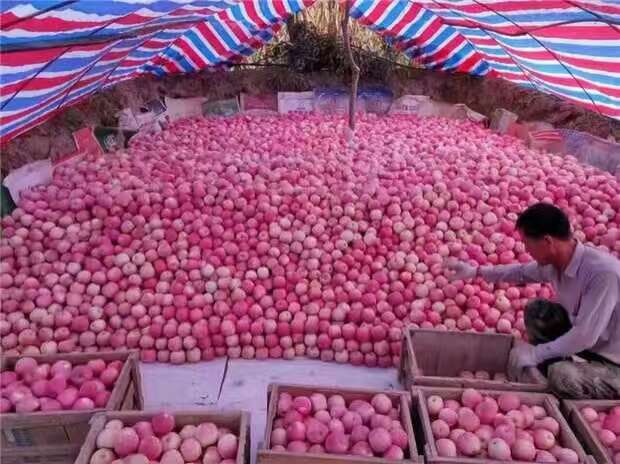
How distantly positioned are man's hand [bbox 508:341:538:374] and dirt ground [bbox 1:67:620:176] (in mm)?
4158

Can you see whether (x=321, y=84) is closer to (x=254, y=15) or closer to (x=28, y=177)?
(x=254, y=15)

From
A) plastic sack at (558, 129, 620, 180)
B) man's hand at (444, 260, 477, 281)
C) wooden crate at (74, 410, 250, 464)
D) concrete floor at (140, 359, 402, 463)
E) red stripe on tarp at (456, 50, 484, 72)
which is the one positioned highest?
red stripe on tarp at (456, 50, 484, 72)

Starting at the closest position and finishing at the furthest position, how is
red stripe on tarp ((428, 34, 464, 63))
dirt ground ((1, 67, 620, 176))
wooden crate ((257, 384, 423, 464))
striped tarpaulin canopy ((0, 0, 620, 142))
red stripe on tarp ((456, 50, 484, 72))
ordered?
wooden crate ((257, 384, 423, 464)) < striped tarpaulin canopy ((0, 0, 620, 142)) < dirt ground ((1, 67, 620, 176)) < red stripe on tarp ((428, 34, 464, 63)) < red stripe on tarp ((456, 50, 484, 72))

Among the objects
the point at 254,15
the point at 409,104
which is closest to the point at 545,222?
the point at 254,15

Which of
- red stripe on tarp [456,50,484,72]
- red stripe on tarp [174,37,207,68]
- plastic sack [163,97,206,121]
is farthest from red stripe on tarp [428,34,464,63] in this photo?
plastic sack [163,97,206,121]

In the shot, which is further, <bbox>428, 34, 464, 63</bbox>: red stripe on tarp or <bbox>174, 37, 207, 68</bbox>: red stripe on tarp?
<bbox>428, 34, 464, 63</bbox>: red stripe on tarp

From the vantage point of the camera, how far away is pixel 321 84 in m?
7.26

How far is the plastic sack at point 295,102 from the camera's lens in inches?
272

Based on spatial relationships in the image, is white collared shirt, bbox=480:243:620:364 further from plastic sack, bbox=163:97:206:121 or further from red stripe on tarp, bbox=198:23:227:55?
plastic sack, bbox=163:97:206:121

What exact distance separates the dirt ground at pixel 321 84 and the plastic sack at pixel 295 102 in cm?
28

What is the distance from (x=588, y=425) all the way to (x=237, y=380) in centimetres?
164

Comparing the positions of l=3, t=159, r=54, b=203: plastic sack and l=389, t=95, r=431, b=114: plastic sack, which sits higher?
l=389, t=95, r=431, b=114: plastic sack

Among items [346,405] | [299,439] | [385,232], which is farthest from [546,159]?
[299,439]

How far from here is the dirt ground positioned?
5.45m
